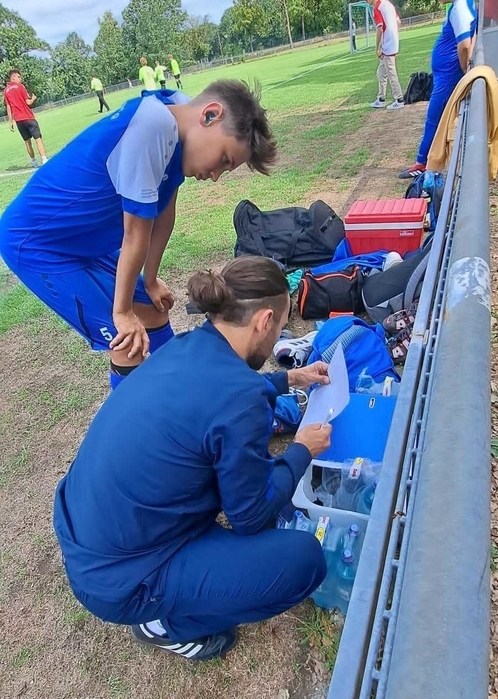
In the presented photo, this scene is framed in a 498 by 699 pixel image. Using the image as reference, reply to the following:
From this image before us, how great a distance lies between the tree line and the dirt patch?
195ft

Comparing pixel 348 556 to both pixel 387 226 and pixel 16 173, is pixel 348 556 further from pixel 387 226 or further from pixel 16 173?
pixel 16 173

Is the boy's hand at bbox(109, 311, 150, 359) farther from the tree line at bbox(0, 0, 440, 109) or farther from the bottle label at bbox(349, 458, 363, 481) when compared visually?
Answer: the tree line at bbox(0, 0, 440, 109)

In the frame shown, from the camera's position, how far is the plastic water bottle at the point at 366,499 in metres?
2.11

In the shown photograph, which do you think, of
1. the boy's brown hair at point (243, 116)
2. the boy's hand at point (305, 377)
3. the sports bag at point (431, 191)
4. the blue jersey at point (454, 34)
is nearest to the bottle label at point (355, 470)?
the boy's hand at point (305, 377)

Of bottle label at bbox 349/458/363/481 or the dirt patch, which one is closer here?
the dirt patch

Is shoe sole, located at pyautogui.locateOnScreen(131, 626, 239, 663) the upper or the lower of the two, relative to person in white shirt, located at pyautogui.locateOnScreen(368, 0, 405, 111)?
lower

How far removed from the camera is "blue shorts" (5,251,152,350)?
2268 millimetres

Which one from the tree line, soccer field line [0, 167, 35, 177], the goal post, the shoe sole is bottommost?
the shoe sole

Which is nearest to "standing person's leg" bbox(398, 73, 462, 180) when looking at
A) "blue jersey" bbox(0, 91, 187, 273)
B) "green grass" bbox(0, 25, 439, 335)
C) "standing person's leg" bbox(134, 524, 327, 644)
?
"green grass" bbox(0, 25, 439, 335)

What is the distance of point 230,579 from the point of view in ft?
5.62

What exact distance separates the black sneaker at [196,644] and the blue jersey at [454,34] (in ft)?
18.9

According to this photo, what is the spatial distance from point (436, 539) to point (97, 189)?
1837 mm

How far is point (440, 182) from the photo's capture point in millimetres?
4688

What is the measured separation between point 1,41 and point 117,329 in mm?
72856
